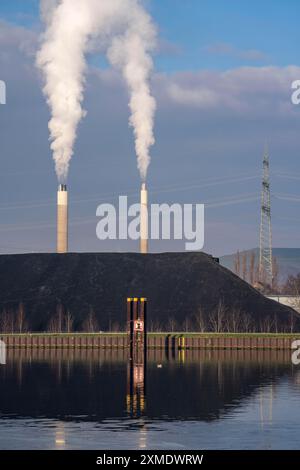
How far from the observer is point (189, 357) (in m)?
96.9

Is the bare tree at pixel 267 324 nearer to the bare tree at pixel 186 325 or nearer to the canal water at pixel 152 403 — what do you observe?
the bare tree at pixel 186 325

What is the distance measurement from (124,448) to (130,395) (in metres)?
20.4

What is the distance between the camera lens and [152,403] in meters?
62.5

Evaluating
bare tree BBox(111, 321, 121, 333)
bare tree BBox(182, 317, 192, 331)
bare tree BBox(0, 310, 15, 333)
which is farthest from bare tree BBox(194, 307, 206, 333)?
bare tree BBox(0, 310, 15, 333)

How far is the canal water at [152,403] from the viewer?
48.9 m

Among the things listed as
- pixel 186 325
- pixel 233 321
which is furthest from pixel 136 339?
pixel 233 321

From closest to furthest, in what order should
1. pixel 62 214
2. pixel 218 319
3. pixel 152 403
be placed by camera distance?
1. pixel 152 403
2. pixel 218 319
3. pixel 62 214

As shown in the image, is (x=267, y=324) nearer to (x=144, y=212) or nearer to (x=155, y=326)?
(x=155, y=326)

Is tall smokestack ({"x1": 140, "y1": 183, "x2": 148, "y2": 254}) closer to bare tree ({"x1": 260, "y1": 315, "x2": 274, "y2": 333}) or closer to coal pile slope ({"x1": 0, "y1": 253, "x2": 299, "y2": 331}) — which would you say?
coal pile slope ({"x1": 0, "y1": 253, "x2": 299, "y2": 331})

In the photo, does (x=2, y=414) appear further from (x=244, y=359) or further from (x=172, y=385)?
(x=244, y=359)

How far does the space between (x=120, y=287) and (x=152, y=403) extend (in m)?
60.7

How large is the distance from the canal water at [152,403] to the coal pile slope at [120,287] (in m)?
19.7

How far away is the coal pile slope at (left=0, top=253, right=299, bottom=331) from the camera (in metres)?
117

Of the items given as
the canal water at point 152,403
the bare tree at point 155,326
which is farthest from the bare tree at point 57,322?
the canal water at point 152,403
